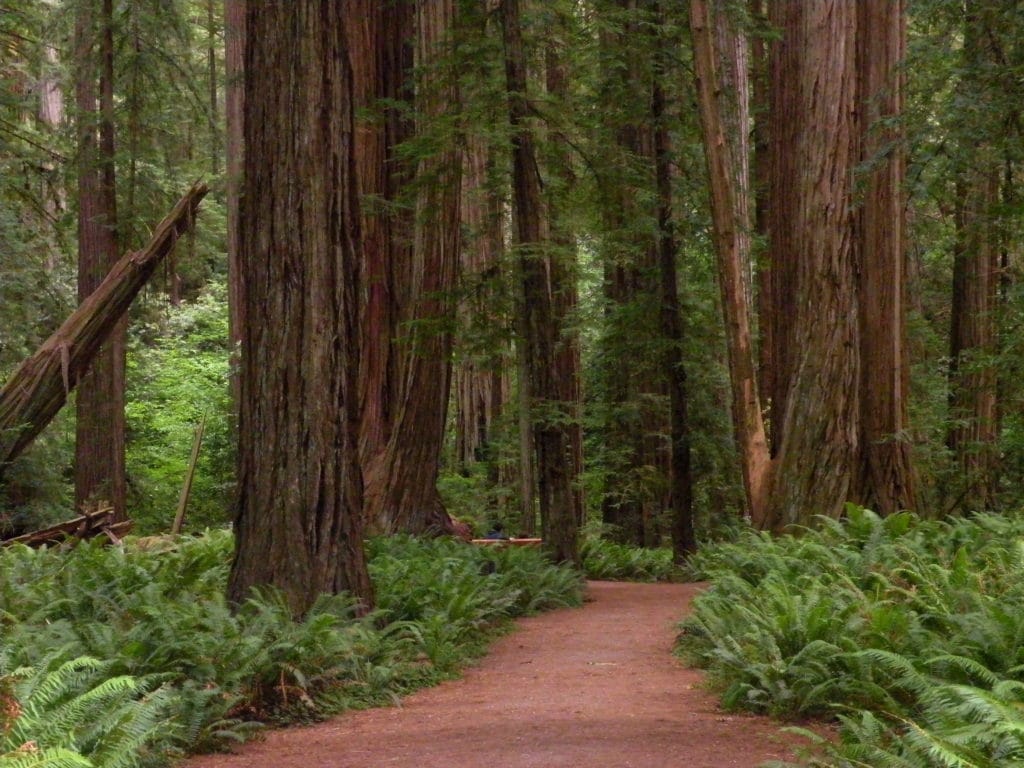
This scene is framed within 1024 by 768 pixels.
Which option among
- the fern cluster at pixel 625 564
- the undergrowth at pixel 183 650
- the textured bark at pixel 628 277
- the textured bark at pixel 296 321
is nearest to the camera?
the undergrowth at pixel 183 650

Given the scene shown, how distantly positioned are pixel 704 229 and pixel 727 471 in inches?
189

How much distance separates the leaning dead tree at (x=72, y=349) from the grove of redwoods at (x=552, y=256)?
126mm

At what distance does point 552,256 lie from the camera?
592 inches

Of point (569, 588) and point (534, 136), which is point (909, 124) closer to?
point (534, 136)

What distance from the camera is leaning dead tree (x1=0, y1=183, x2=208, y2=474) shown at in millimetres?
14484

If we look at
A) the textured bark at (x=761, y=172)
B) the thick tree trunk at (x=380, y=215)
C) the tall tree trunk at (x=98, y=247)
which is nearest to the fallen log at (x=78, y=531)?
the tall tree trunk at (x=98, y=247)

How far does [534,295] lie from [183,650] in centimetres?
794

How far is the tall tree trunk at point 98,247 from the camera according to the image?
17531 mm

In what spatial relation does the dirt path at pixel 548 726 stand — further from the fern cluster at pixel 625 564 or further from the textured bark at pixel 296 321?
the fern cluster at pixel 625 564

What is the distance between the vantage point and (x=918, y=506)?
11453 mm

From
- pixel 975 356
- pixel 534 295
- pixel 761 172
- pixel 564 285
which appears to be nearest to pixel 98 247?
pixel 564 285

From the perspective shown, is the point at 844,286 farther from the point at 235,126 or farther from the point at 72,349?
the point at 235,126

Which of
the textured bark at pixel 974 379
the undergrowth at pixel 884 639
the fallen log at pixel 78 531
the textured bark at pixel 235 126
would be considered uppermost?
the textured bark at pixel 235 126

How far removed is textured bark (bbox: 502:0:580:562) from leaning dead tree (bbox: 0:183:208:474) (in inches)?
169
